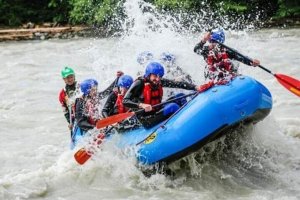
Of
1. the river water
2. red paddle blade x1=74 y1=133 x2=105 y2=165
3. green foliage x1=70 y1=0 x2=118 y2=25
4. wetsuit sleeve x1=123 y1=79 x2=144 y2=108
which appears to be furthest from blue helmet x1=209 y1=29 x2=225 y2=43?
green foliage x1=70 y1=0 x2=118 y2=25

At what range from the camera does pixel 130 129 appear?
5.86 metres

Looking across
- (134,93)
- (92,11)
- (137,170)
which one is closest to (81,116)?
(134,93)

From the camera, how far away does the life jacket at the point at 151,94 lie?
18.5 feet

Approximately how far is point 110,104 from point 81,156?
684mm

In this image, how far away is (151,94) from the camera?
223 inches

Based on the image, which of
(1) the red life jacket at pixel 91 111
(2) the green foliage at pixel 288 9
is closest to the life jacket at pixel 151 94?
(1) the red life jacket at pixel 91 111

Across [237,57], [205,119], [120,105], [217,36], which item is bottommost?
[120,105]

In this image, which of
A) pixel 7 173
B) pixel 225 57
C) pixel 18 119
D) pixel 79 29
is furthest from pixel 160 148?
pixel 79 29

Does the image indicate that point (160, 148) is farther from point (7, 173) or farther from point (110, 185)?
point (7, 173)

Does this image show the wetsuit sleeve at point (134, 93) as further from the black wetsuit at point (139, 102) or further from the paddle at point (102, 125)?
the paddle at point (102, 125)

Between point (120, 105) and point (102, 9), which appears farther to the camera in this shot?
point (102, 9)

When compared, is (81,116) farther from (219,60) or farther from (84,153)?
(219,60)

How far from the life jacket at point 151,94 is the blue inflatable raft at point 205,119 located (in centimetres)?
32

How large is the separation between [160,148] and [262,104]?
1113 mm
